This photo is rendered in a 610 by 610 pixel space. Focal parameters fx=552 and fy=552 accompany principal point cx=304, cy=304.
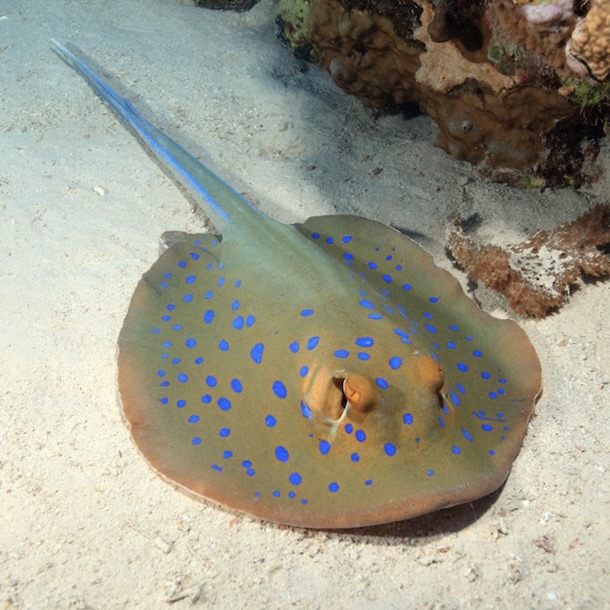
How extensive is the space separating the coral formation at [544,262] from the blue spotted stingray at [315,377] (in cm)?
63

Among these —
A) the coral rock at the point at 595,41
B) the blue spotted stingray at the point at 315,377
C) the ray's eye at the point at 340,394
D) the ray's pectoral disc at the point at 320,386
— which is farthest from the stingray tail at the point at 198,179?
the coral rock at the point at 595,41

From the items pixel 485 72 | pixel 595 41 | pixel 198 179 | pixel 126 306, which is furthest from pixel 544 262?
pixel 126 306

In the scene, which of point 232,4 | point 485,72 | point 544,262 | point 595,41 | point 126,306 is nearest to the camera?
point 595,41

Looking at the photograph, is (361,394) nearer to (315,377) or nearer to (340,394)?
(340,394)

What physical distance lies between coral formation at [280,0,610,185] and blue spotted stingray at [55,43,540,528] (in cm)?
164

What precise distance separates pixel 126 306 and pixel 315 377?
2.05 metres

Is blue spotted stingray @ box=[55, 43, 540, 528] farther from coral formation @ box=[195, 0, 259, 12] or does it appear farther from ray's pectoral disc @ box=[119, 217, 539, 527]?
coral formation @ box=[195, 0, 259, 12]

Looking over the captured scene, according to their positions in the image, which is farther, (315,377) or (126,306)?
(126,306)

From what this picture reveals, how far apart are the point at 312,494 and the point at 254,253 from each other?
187cm

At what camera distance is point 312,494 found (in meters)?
2.69

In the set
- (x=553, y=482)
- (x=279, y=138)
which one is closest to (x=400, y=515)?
(x=553, y=482)

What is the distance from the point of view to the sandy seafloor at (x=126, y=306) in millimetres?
2818

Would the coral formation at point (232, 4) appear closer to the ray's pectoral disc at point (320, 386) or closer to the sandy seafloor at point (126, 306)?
the sandy seafloor at point (126, 306)

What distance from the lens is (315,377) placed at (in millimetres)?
3000
